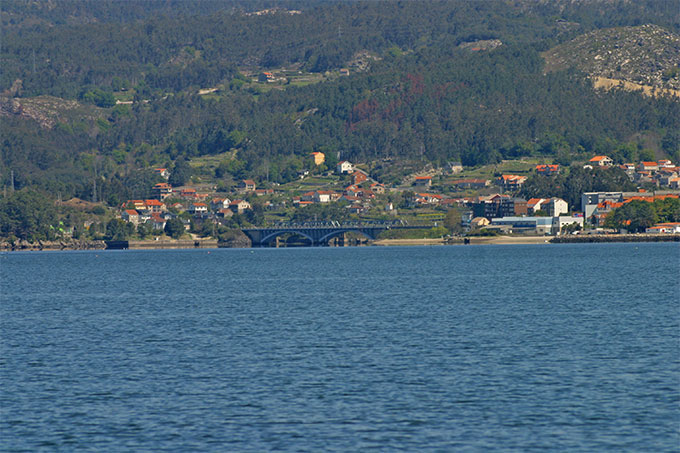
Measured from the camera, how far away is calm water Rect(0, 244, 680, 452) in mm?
29672

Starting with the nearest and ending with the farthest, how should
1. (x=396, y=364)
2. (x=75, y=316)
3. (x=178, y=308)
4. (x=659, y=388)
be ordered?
(x=659, y=388)
(x=396, y=364)
(x=75, y=316)
(x=178, y=308)

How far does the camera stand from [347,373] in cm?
3928

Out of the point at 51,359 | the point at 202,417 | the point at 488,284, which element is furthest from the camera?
the point at 488,284

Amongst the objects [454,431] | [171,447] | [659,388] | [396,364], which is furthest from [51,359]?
[659,388]

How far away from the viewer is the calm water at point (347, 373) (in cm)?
2967

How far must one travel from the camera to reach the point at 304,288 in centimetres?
9250

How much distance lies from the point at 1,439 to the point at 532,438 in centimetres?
1467

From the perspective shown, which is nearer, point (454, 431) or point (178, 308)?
point (454, 431)

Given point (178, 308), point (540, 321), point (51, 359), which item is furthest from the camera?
point (178, 308)

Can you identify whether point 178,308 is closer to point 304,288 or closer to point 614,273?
point 304,288

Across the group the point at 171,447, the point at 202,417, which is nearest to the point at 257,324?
the point at 202,417

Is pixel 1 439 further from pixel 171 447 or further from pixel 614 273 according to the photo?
pixel 614 273

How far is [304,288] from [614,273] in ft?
109

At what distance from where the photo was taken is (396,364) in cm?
4138
